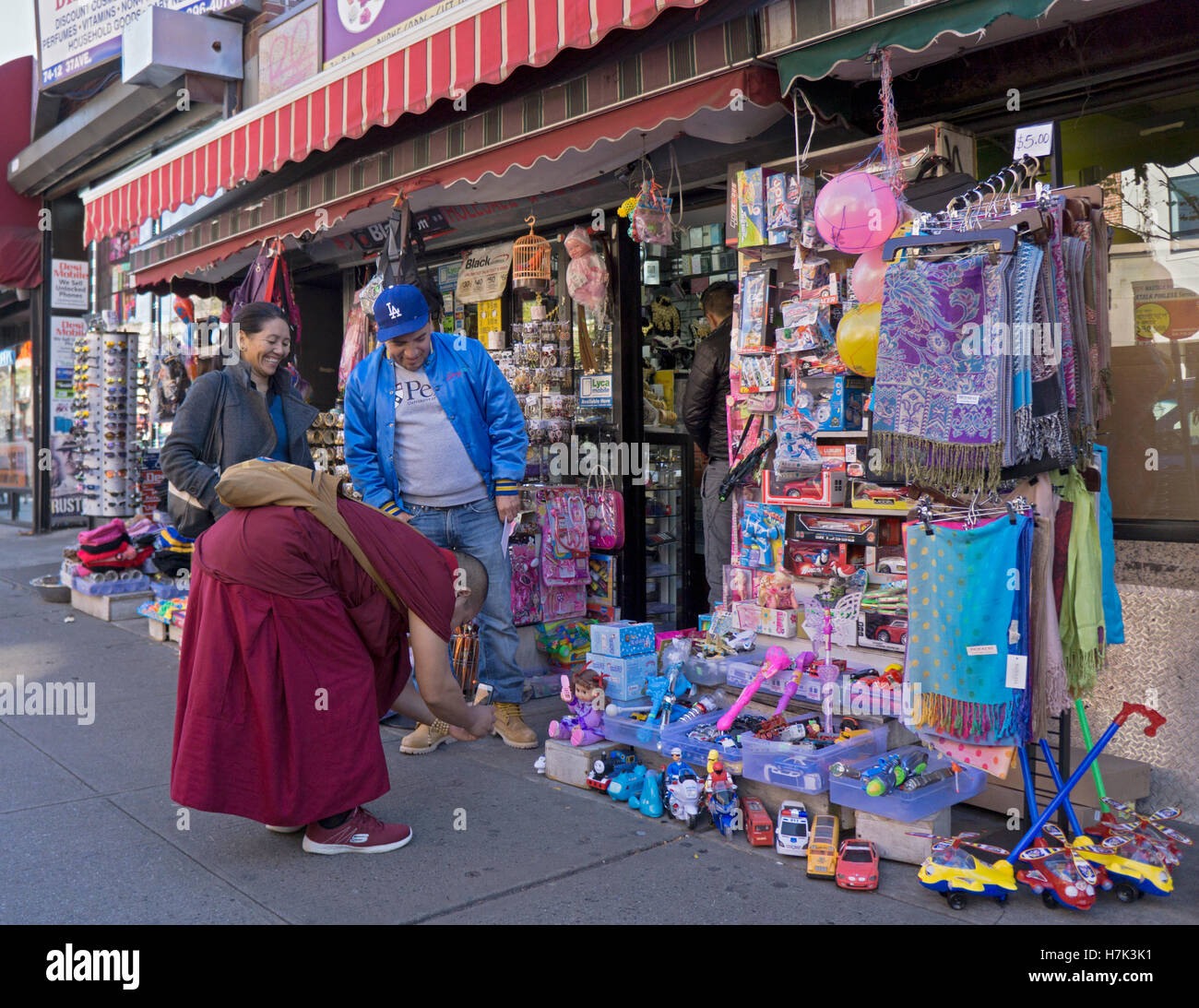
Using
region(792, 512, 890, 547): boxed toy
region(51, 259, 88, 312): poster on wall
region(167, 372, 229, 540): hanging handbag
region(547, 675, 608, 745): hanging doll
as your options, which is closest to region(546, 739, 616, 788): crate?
region(547, 675, 608, 745): hanging doll

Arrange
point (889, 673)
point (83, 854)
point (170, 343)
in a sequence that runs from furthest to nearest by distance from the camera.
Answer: point (170, 343)
point (889, 673)
point (83, 854)

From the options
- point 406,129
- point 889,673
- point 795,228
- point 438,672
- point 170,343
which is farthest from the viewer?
point 170,343

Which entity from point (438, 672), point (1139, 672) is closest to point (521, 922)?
point (438, 672)

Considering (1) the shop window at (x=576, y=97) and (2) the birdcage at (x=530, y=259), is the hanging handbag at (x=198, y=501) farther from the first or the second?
(2) the birdcage at (x=530, y=259)

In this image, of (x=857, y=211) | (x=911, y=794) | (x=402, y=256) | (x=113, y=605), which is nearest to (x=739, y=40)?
(x=857, y=211)

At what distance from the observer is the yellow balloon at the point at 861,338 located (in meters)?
3.78

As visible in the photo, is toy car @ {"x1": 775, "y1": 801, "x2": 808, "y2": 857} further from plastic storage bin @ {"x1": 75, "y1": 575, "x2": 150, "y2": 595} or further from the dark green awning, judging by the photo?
plastic storage bin @ {"x1": 75, "y1": 575, "x2": 150, "y2": 595}

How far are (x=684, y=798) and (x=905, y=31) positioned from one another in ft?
9.07

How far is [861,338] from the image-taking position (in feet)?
12.5

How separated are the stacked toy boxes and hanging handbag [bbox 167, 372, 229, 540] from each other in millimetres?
2001

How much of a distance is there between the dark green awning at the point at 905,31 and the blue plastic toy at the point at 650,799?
105 inches
